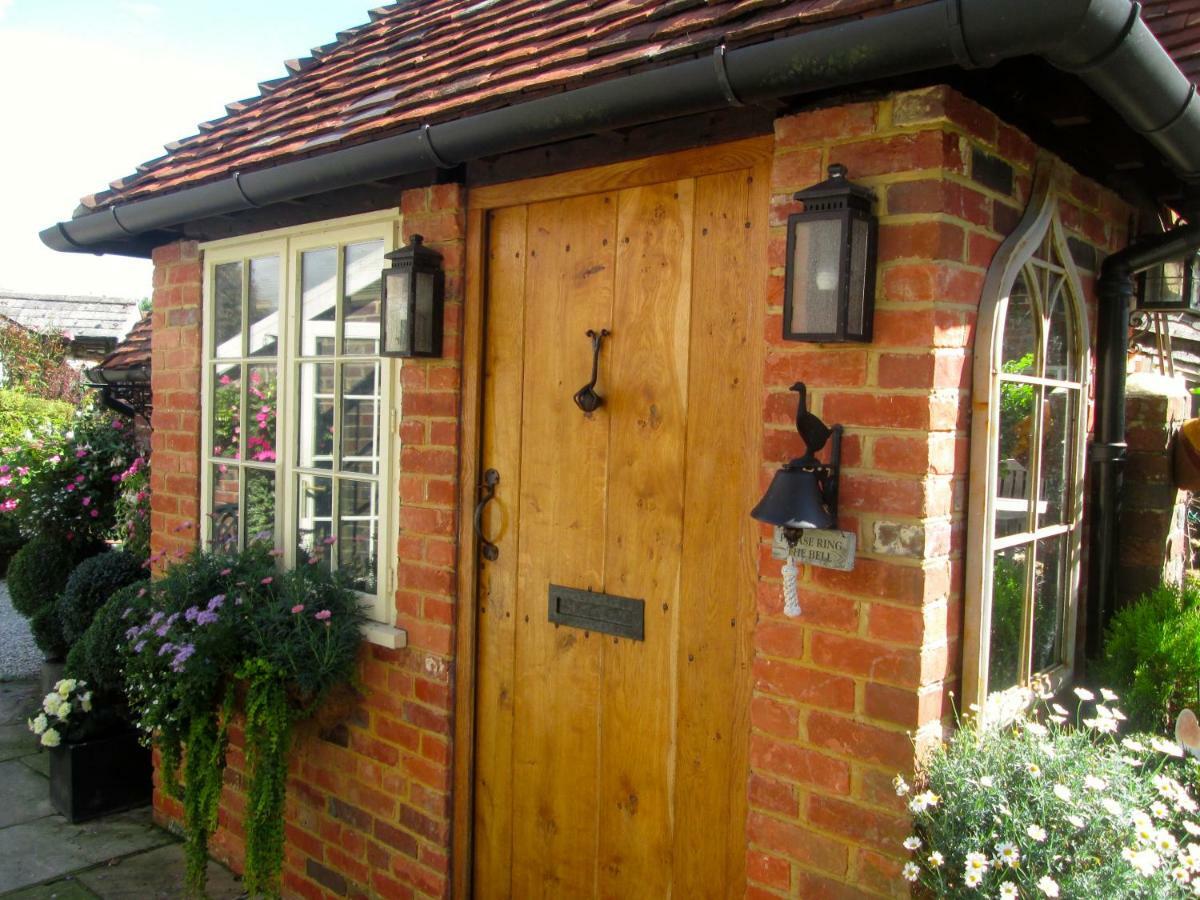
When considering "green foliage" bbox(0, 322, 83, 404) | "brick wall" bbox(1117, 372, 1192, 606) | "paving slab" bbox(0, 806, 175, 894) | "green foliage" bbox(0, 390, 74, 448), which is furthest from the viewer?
"green foliage" bbox(0, 322, 83, 404)

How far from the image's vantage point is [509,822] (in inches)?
123

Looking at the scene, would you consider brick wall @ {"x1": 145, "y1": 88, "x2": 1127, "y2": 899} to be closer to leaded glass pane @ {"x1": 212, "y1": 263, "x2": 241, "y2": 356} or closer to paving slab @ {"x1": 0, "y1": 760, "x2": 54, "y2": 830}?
leaded glass pane @ {"x1": 212, "y1": 263, "x2": 241, "y2": 356}

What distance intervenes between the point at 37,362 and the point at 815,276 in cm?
1705

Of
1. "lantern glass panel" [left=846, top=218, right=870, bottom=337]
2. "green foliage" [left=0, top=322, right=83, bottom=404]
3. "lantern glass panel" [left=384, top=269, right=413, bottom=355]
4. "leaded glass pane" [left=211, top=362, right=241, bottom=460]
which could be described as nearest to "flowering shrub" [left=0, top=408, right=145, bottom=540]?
"leaded glass pane" [left=211, top=362, right=241, bottom=460]

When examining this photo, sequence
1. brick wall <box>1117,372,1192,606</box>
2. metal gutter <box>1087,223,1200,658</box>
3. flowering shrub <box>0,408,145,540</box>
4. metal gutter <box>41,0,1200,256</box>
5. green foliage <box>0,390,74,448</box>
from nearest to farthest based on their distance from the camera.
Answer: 1. metal gutter <box>41,0,1200,256</box>
2. metal gutter <box>1087,223,1200,658</box>
3. brick wall <box>1117,372,1192,606</box>
4. flowering shrub <box>0,408,145,540</box>
5. green foliage <box>0,390,74,448</box>

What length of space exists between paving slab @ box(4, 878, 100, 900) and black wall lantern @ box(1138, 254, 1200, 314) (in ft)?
15.1

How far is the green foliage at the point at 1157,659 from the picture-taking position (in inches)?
108

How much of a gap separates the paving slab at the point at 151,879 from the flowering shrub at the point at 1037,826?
9.83 ft

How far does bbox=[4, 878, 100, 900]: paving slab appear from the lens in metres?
3.72

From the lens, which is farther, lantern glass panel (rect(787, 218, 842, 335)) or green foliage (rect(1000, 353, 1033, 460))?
green foliage (rect(1000, 353, 1033, 460))

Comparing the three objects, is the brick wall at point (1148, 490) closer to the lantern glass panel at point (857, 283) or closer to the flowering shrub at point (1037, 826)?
the flowering shrub at point (1037, 826)

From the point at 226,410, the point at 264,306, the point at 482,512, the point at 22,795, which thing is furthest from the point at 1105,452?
the point at 22,795

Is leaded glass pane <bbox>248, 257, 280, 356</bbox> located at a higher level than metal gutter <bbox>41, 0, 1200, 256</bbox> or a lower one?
lower

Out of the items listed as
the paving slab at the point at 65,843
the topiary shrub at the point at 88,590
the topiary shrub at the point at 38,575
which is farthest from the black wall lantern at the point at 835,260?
the topiary shrub at the point at 38,575
